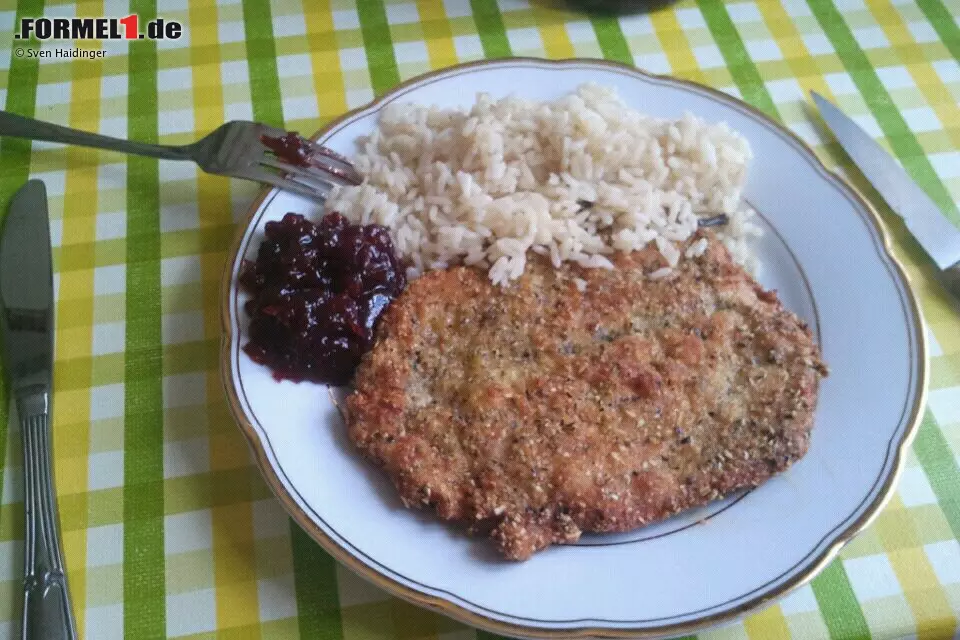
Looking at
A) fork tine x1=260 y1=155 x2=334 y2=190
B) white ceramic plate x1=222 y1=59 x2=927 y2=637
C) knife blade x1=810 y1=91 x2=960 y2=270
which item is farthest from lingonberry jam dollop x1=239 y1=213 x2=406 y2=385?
knife blade x1=810 y1=91 x2=960 y2=270

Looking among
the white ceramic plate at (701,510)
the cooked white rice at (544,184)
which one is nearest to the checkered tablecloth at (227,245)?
the white ceramic plate at (701,510)

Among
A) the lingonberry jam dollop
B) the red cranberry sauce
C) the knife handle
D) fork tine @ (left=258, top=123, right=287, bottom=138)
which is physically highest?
fork tine @ (left=258, top=123, right=287, bottom=138)

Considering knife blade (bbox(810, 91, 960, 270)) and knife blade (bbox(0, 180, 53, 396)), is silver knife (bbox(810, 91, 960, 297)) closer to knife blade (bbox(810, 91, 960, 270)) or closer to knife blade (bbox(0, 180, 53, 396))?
knife blade (bbox(810, 91, 960, 270))

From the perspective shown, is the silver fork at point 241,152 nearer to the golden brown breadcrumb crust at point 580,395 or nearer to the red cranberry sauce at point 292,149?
the red cranberry sauce at point 292,149

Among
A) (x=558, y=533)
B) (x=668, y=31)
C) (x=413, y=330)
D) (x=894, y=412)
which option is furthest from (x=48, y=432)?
(x=668, y=31)

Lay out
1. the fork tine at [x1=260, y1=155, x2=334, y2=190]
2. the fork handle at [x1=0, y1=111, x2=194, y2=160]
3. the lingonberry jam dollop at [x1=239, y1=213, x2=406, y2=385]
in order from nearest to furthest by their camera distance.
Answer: the lingonberry jam dollop at [x1=239, y1=213, x2=406, y2=385] < the fork tine at [x1=260, y1=155, x2=334, y2=190] < the fork handle at [x1=0, y1=111, x2=194, y2=160]

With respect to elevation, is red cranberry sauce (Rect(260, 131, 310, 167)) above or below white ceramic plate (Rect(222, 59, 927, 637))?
above

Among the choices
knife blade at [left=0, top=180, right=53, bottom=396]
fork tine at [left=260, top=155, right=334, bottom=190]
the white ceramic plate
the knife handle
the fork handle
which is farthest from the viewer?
the fork handle
